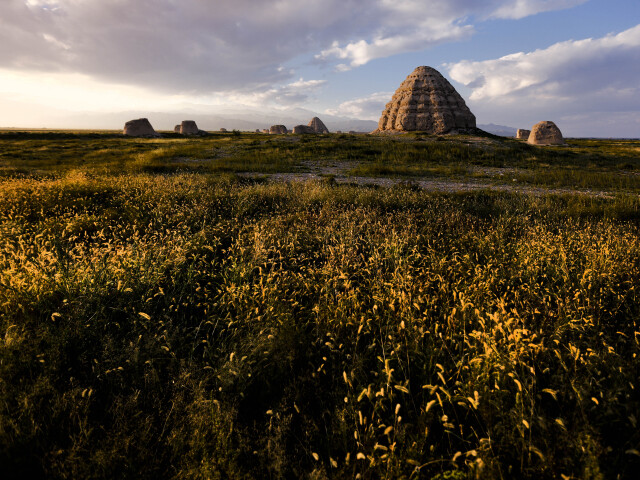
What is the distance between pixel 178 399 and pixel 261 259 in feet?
7.58

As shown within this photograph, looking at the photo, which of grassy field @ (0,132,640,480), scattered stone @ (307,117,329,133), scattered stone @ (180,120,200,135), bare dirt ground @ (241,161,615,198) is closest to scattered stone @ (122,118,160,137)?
scattered stone @ (180,120,200,135)

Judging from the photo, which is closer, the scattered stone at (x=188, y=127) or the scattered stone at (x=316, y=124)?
the scattered stone at (x=188, y=127)

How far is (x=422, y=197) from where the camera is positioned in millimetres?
8711

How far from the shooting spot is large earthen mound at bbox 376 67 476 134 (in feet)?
161

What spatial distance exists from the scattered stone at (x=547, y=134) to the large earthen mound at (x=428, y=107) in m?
11.6

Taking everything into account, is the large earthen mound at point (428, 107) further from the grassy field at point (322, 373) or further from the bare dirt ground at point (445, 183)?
the grassy field at point (322, 373)

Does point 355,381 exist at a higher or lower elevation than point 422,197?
lower

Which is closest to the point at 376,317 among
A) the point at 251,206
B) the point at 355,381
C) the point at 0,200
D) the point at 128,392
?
the point at 355,381

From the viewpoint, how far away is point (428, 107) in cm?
5034

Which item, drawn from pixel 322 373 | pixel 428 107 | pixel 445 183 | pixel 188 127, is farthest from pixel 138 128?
pixel 322 373

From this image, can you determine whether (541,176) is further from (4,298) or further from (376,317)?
(4,298)

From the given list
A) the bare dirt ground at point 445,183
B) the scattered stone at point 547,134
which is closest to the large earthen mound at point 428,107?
the scattered stone at point 547,134

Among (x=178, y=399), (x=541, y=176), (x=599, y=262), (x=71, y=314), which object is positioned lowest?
(x=178, y=399)

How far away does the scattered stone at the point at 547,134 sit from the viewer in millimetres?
50656
